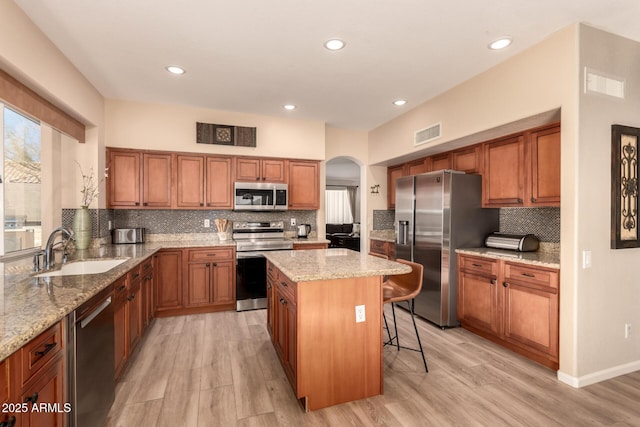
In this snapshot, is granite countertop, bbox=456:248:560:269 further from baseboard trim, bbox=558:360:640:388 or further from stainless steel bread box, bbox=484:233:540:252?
baseboard trim, bbox=558:360:640:388

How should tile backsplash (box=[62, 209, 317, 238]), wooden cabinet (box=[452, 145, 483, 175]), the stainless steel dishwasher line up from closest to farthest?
1. the stainless steel dishwasher
2. wooden cabinet (box=[452, 145, 483, 175])
3. tile backsplash (box=[62, 209, 317, 238])

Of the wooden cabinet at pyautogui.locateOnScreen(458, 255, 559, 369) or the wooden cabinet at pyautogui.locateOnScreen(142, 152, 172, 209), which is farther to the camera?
the wooden cabinet at pyautogui.locateOnScreen(142, 152, 172, 209)

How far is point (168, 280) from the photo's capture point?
3.89 m

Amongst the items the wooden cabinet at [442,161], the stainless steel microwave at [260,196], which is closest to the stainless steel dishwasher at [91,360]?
the stainless steel microwave at [260,196]

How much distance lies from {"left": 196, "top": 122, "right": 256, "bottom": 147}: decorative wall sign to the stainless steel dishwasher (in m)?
2.70

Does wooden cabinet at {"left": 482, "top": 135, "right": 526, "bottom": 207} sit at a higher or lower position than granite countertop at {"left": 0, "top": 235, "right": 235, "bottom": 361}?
higher

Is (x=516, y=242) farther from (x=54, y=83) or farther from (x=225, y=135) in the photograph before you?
(x=54, y=83)

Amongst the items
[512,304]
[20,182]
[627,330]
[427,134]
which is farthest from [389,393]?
[20,182]

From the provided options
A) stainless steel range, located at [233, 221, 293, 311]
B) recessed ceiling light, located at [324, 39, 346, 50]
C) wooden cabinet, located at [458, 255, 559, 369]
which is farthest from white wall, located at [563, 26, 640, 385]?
stainless steel range, located at [233, 221, 293, 311]

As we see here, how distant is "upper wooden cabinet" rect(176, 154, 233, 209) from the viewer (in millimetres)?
4230

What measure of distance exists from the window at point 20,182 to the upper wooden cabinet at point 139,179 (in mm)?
945

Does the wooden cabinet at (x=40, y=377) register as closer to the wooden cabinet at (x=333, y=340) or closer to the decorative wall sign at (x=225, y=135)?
the wooden cabinet at (x=333, y=340)

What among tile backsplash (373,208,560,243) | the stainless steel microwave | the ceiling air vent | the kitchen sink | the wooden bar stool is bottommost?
the wooden bar stool

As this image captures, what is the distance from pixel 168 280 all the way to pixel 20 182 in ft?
5.82
